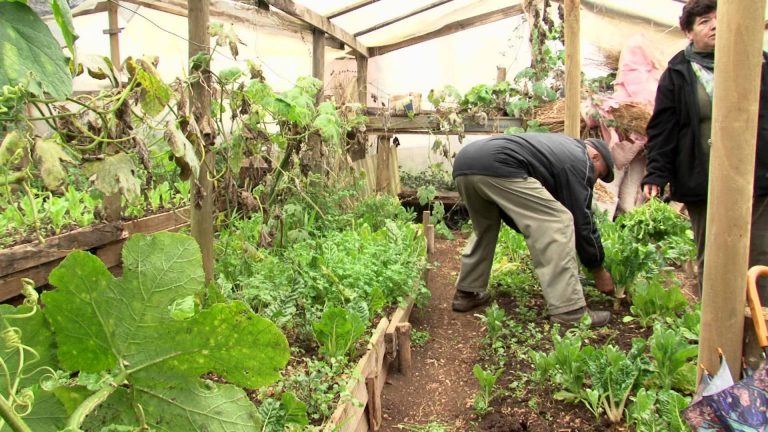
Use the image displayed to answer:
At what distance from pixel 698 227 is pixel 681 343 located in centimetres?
81

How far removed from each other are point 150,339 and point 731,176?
1535 mm

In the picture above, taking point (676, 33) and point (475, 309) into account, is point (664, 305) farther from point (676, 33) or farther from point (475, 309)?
point (676, 33)

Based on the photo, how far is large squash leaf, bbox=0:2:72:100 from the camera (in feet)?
2.96

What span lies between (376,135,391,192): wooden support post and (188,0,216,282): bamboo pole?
201 inches

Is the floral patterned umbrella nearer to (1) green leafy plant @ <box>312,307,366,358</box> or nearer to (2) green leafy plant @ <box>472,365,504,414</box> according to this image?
(2) green leafy plant @ <box>472,365,504,414</box>

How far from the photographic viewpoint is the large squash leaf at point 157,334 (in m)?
1.16

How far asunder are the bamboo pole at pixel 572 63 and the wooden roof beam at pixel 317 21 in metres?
2.27

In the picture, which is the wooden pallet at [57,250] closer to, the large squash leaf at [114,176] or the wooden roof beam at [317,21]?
the large squash leaf at [114,176]

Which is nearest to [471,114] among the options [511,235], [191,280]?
[511,235]

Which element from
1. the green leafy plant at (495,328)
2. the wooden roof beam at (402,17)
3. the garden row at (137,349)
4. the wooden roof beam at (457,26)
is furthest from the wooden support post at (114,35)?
the wooden roof beam at (457,26)

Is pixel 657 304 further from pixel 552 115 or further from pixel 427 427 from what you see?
pixel 552 115

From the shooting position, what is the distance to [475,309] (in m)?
4.42

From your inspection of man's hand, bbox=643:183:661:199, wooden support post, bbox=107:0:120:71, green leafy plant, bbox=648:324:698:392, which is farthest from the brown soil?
wooden support post, bbox=107:0:120:71

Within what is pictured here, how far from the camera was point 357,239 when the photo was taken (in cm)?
419
